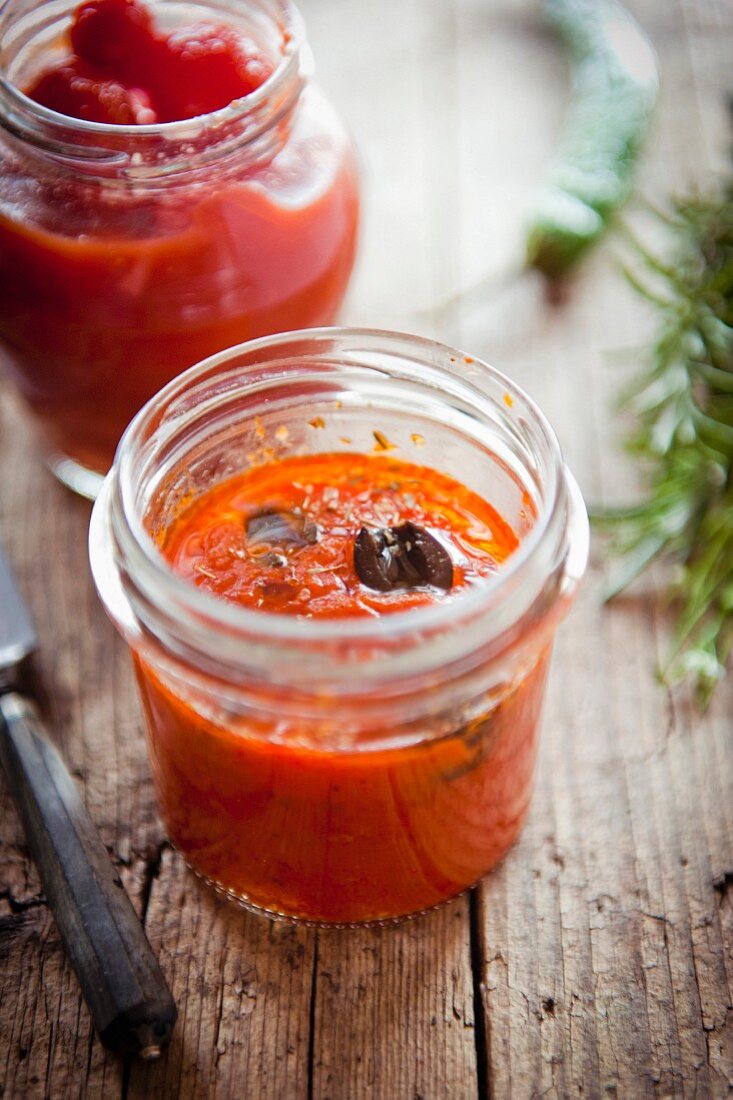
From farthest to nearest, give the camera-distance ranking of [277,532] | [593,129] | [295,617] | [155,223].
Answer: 1. [593,129]
2. [155,223]
3. [277,532]
4. [295,617]

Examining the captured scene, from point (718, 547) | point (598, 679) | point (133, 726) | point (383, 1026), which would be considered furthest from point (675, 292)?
point (383, 1026)

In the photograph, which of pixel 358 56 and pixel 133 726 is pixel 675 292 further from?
pixel 133 726

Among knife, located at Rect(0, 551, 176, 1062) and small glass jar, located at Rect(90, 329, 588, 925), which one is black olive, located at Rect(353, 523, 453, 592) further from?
knife, located at Rect(0, 551, 176, 1062)

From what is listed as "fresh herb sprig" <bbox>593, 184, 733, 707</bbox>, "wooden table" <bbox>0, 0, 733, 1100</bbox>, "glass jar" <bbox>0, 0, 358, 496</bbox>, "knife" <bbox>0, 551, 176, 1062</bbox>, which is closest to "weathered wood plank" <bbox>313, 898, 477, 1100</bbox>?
"wooden table" <bbox>0, 0, 733, 1100</bbox>

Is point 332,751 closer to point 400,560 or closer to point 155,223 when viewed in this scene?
point 400,560

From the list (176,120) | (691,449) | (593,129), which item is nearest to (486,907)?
(691,449)

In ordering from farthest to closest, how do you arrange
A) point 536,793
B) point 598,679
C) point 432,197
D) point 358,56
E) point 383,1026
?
1. point 358,56
2. point 432,197
3. point 598,679
4. point 536,793
5. point 383,1026

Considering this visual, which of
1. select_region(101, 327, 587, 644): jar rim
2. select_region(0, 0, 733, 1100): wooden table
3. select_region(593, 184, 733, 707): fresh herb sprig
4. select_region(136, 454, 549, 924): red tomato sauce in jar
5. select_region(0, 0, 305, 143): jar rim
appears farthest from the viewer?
select_region(593, 184, 733, 707): fresh herb sprig
